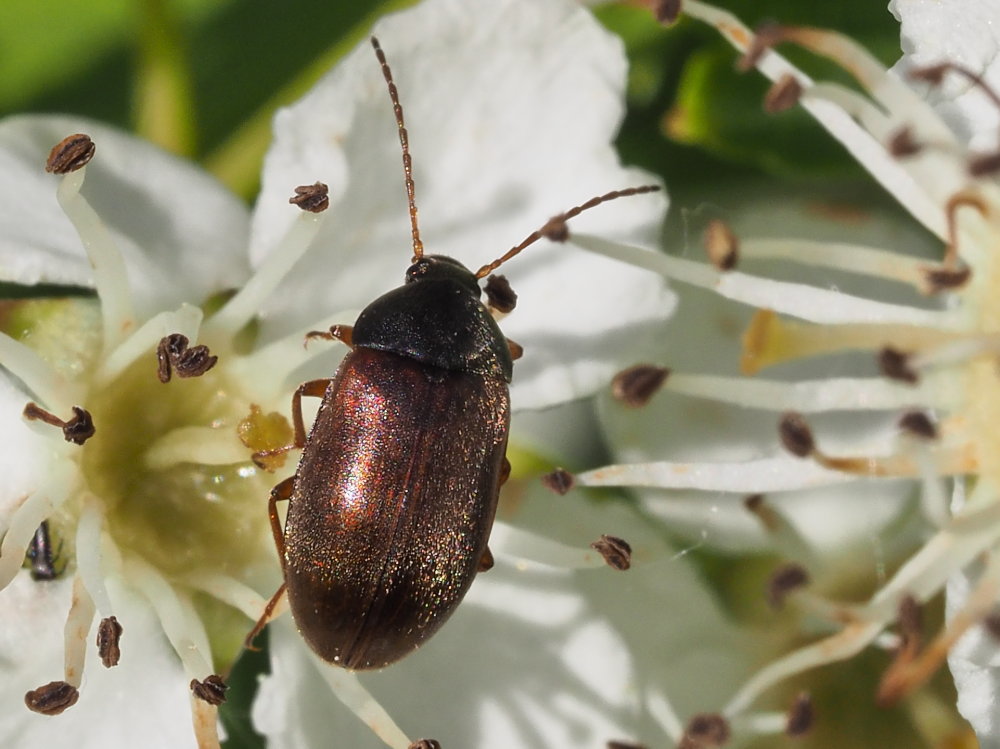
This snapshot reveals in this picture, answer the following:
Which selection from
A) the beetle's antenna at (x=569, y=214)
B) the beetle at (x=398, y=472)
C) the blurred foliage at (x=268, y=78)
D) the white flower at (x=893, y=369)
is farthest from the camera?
the blurred foliage at (x=268, y=78)

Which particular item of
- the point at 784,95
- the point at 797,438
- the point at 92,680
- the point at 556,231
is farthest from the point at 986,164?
the point at 92,680

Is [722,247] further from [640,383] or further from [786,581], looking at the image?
[786,581]

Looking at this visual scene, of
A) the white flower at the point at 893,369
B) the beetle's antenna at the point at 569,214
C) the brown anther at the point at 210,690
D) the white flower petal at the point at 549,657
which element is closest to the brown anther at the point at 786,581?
the white flower at the point at 893,369

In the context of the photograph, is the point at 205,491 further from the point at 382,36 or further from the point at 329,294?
the point at 382,36

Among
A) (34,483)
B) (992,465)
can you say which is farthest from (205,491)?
(992,465)

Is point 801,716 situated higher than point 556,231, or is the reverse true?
point 556,231

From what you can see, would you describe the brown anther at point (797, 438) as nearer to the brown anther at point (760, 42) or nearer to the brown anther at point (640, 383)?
the brown anther at point (640, 383)
